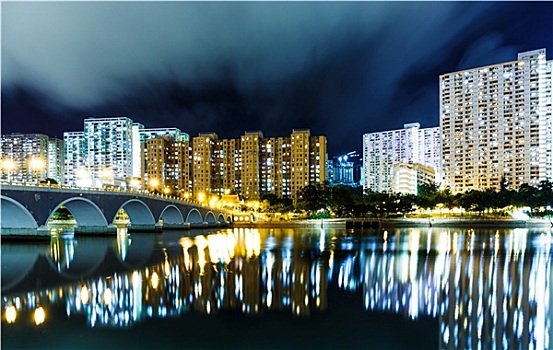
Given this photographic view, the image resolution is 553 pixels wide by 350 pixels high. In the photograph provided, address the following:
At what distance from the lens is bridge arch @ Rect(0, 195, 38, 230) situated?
30.0 metres

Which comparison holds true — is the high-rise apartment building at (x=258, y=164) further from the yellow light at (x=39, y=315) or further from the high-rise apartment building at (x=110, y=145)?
the yellow light at (x=39, y=315)

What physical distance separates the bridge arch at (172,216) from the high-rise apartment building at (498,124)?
80708 millimetres

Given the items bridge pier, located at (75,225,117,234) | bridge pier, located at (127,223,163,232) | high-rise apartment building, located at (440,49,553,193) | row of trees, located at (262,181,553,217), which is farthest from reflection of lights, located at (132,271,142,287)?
high-rise apartment building, located at (440,49,553,193)

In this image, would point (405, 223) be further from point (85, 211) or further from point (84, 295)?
point (84, 295)

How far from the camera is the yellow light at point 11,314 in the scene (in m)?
13.3

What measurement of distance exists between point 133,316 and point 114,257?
16.0 metres

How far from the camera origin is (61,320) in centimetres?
1318

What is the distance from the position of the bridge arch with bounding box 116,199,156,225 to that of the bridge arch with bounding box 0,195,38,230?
46.1 feet

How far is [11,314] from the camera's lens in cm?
1390

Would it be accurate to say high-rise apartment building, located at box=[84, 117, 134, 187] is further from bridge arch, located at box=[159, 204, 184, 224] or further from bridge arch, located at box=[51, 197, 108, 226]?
bridge arch, located at box=[51, 197, 108, 226]

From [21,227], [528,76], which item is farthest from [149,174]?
[528,76]

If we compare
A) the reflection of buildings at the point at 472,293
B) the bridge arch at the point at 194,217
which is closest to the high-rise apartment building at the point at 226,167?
the bridge arch at the point at 194,217

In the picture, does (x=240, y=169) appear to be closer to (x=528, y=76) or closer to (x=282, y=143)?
(x=282, y=143)

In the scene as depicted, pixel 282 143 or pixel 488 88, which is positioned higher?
pixel 488 88
